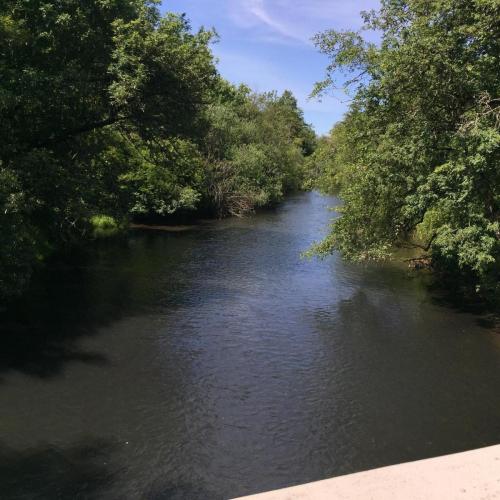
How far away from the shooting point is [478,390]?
1305 centimetres

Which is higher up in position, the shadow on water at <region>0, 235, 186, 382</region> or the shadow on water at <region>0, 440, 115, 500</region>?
the shadow on water at <region>0, 235, 186, 382</region>

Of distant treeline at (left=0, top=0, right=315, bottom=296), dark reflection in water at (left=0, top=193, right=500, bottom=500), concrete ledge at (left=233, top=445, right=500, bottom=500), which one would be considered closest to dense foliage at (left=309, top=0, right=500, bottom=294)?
dark reflection in water at (left=0, top=193, right=500, bottom=500)

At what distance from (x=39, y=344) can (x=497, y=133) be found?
13509 millimetres

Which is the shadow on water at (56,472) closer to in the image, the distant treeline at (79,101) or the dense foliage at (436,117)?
the distant treeline at (79,101)

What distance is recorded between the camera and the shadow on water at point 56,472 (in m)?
8.73

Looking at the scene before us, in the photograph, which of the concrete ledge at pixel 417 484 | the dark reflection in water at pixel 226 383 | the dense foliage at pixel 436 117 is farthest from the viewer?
the dense foliage at pixel 436 117

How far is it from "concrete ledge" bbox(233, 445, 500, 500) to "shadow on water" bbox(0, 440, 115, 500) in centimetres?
604

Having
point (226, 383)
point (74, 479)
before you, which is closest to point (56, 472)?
point (74, 479)

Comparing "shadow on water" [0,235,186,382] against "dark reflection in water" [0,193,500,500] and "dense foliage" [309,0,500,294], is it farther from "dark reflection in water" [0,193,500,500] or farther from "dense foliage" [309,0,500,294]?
"dense foliage" [309,0,500,294]

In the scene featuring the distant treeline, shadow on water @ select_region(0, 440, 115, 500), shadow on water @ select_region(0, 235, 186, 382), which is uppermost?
the distant treeline

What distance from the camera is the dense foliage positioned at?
42.0 ft

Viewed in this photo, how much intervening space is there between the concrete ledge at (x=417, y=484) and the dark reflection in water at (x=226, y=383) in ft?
17.2

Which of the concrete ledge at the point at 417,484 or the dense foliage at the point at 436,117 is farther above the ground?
the dense foliage at the point at 436,117

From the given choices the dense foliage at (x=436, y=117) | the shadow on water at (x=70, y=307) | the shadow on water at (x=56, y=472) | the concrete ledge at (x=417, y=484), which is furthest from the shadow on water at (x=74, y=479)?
the dense foliage at (x=436, y=117)
